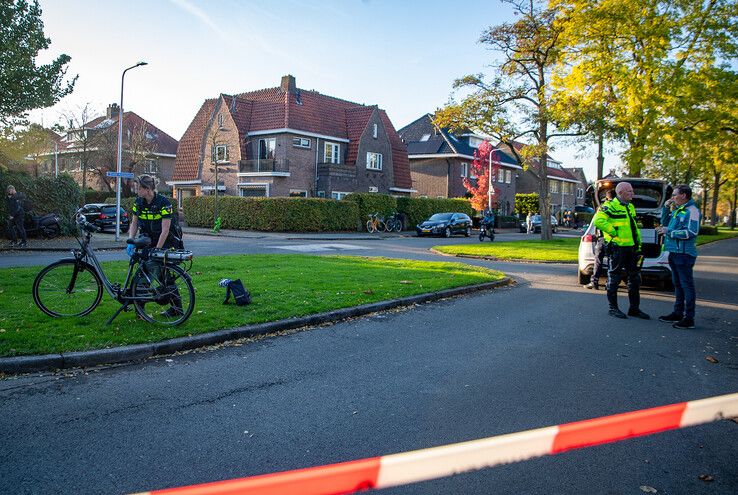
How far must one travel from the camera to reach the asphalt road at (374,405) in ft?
10.6

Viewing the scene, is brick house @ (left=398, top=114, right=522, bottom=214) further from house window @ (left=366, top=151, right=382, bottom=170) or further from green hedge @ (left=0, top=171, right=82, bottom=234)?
green hedge @ (left=0, top=171, right=82, bottom=234)

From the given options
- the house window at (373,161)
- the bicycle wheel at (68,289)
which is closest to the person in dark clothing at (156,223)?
the bicycle wheel at (68,289)

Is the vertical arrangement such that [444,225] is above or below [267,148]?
below

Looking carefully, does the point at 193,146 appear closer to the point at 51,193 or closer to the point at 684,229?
the point at 51,193

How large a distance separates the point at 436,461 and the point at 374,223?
3298cm

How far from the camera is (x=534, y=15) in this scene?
25.9 meters

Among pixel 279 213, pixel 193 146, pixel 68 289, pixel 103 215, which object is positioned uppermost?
pixel 193 146

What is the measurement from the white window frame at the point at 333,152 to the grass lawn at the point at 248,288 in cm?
2755

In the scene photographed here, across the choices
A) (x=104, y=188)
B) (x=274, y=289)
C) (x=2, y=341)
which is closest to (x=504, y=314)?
(x=274, y=289)

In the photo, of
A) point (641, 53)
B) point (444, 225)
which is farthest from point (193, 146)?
point (641, 53)

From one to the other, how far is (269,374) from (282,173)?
3420 centimetres

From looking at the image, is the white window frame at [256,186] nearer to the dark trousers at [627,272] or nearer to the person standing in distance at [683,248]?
the dark trousers at [627,272]

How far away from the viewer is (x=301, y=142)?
3991 cm

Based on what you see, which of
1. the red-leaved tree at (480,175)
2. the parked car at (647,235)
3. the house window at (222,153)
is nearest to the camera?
the parked car at (647,235)
